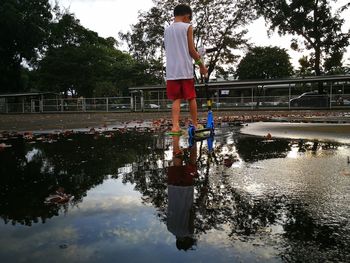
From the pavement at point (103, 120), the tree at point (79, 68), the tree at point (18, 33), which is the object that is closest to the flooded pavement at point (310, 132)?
the pavement at point (103, 120)

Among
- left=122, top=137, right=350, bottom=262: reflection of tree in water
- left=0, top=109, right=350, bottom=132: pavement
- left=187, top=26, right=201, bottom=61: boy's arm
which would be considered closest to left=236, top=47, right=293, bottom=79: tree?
left=0, top=109, right=350, bottom=132: pavement

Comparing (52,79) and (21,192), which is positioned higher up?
(52,79)

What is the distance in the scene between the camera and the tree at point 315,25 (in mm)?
40906

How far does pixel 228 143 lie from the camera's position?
18.9 feet

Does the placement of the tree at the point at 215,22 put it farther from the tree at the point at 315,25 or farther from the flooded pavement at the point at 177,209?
the flooded pavement at the point at 177,209

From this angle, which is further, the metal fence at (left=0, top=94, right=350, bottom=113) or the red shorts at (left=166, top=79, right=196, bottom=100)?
the metal fence at (left=0, top=94, right=350, bottom=113)

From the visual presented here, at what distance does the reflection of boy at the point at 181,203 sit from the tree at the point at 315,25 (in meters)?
42.3

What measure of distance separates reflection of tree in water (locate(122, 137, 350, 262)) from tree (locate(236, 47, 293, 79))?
2660 inches

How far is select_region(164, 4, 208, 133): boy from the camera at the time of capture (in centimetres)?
528

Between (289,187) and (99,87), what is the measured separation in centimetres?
5770

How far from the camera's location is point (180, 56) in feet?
17.4

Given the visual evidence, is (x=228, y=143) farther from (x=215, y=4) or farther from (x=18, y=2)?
(x=18, y=2)

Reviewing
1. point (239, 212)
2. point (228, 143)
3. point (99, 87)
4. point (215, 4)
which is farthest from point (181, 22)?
point (99, 87)

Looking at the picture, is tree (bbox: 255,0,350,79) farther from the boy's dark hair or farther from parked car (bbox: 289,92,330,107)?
the boy's dark hair
